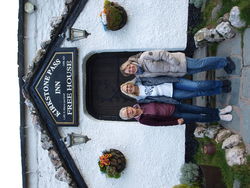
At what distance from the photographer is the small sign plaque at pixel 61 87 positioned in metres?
7.56

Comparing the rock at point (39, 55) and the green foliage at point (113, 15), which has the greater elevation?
the green foliage at point (113, 15)

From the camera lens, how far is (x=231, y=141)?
229 inches

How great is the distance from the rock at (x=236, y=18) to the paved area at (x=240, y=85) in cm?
17

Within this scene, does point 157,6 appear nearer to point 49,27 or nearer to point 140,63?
point 140,63

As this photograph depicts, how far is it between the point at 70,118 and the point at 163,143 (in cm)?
218

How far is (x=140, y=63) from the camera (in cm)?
572

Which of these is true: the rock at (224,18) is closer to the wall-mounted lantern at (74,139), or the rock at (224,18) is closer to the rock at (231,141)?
the rock at (231,141)

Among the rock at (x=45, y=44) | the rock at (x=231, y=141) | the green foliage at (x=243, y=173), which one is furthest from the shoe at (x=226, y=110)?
the rock at (x=45, y=44)

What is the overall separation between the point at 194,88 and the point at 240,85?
2.68ft

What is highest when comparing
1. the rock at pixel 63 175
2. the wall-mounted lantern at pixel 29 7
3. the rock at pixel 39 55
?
the wall-mounted lantern at pixel 29 7

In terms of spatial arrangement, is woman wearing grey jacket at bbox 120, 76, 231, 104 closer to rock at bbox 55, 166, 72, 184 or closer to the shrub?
the shrub

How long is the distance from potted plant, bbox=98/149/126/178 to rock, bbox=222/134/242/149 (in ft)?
7.69

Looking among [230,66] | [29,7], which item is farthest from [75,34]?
[230,66]

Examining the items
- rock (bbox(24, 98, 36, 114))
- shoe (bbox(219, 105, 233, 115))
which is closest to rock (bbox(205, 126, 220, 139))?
shoe (bbox(219, 105, 233, 115))
